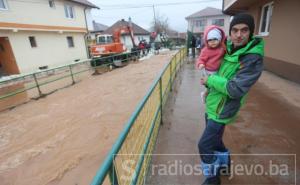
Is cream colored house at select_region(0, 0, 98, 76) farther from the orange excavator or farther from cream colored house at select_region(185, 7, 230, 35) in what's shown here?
cream colored house at select_region(185, 7, 230, 35)

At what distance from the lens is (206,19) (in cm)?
3497

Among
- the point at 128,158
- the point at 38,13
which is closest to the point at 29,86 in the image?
the point at 38,13

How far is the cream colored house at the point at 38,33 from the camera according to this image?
33.4ft

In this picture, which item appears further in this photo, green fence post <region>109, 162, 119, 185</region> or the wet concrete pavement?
the wet concrete pavement

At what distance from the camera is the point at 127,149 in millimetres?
1558

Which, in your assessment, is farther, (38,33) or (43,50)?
(43,50)

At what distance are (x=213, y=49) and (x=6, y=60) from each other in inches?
526

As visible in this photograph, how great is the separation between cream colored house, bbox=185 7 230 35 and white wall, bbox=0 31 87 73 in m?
25.2

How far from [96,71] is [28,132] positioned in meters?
7.17

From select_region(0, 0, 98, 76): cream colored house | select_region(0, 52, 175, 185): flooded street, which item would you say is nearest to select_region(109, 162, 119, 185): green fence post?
select_region(0, 52, 175, 185): flooded street

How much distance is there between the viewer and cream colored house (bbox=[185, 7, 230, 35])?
3391cm

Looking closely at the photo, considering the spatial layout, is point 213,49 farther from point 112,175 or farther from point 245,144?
point 245,144

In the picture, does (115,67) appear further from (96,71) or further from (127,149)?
(127,149)

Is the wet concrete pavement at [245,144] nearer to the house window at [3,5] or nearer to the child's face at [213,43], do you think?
the child's face at [213,43]
